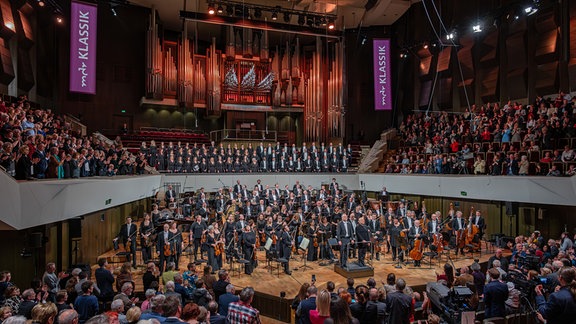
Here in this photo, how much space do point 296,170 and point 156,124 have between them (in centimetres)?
881

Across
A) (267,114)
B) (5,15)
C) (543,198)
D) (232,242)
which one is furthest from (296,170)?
(5,15)

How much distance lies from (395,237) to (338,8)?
1428 cm

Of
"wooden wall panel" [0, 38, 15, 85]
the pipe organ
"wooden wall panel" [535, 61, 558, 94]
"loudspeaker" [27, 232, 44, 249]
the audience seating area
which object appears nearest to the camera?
"loudspeaker" [27, 232, 44, 249]

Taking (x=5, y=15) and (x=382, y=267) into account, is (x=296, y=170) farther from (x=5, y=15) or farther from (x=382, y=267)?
(x=5, y=15)

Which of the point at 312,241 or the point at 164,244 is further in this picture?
the point at 312,241

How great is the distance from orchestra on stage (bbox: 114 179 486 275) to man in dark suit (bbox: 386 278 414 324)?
160 inches

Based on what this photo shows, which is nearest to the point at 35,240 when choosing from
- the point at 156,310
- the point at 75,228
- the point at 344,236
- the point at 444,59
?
the point at 75,228

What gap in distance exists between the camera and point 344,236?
980 cm

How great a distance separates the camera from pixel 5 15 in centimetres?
1348

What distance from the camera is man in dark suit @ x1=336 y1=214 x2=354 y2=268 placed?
9.62 m

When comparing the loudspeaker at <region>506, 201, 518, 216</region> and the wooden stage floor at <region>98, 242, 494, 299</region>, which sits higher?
the loudspeaker at <region>506, 201, 518, 216</region>

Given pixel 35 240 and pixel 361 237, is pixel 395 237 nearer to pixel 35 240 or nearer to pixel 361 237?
pixel 361 237

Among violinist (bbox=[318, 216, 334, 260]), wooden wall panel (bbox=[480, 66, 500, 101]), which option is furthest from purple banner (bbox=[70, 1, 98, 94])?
wooden wall panel (bbox=[480, 66, 500, 101])

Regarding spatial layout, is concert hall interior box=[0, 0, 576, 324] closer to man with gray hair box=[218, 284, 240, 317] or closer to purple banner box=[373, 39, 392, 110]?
purple banner box=[373, 39, 392, 110]
